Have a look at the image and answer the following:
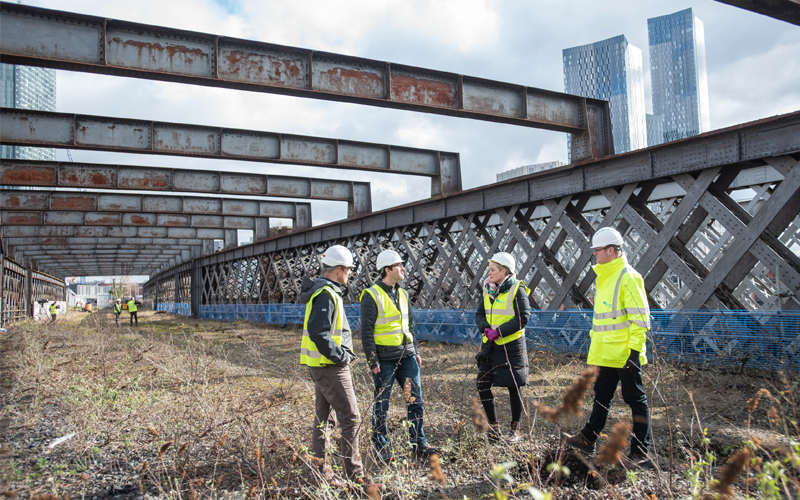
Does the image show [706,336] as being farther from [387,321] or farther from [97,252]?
[97,252]

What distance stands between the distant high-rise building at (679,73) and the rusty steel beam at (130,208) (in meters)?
130

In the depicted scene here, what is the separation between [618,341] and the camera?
3928 millimetres

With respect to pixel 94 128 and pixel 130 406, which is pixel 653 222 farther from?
pixel 94 128

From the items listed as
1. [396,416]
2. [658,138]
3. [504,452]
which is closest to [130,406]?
[396,416]

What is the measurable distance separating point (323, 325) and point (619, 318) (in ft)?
7.53

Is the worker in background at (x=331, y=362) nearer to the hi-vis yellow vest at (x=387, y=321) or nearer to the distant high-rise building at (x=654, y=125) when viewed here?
the hi-vis yellow vest at (x=387, y=321)

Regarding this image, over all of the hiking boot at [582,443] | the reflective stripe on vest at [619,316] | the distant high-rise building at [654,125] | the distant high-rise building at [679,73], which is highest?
the distant high-rise building at [679,73]

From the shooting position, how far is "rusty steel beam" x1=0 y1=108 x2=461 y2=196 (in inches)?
448

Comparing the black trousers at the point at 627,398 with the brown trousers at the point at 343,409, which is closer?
the brown trousers at the point at 343,409

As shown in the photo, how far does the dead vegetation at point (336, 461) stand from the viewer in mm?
3152

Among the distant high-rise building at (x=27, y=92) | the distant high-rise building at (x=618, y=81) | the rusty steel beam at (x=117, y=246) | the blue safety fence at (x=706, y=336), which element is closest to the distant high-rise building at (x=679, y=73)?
the distant high-rise building at (x=618, y=81)

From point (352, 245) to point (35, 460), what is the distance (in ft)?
41.6

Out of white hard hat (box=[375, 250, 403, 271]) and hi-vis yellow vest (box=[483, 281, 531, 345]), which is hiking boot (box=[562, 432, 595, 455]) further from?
white hard hat (box=[375, 250, 403, 271])

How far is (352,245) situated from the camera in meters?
17.1
